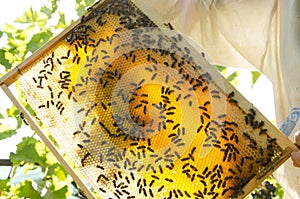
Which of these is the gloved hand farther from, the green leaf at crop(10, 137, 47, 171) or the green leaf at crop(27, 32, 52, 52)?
the green leaf at crop(27, 32, 52, 52)

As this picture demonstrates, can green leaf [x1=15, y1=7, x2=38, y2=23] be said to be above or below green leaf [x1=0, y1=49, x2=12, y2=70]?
above

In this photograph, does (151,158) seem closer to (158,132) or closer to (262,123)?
(158,132)

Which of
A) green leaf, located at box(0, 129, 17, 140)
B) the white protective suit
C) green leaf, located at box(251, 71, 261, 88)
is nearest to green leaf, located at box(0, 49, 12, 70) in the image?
green leaf, located at box(0, 129, 17, 140)

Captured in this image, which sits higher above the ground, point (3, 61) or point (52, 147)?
point (3, 61)

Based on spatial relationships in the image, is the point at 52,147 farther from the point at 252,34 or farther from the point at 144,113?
the point at 252,34

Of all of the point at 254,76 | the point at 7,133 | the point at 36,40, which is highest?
the point at 36,40

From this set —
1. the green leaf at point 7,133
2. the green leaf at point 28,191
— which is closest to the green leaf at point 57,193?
the green leaf at point 28,191

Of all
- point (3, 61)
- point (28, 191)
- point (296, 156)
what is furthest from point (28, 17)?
point (296, 156)

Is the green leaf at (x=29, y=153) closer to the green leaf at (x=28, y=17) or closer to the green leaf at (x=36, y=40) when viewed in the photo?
the green leaf at (x=36, y=40)
